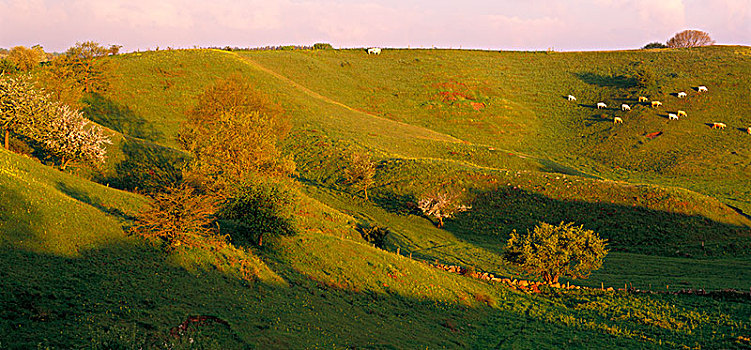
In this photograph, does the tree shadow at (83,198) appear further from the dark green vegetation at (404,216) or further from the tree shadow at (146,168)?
the tree shadow at (146,168)

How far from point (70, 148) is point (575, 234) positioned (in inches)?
2061

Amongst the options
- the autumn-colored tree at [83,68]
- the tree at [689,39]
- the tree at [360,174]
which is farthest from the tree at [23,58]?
the tree at [689,39]

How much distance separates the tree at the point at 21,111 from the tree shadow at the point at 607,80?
153 m

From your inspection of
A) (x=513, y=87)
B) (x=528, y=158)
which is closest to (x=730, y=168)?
(x=528, y=158)

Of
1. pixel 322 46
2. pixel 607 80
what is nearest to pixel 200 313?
pixel 607 80

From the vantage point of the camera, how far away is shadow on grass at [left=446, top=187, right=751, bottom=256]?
190ft

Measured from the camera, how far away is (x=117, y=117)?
83.2 metres

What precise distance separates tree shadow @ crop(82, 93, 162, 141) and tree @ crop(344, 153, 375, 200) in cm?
3637

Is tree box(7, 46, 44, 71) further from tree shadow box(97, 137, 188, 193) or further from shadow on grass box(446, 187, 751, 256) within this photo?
shadow on grass box(446, 187, 751, 256)

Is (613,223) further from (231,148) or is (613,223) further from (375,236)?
(231,148)

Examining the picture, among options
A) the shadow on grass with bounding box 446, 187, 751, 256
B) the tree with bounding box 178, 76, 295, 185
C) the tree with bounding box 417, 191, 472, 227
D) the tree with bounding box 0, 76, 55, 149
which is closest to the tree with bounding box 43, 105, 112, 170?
the tree with bounding box 0, 76, 55, 149

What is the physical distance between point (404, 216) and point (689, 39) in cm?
19375

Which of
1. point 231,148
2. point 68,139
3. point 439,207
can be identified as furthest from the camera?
point 439,207

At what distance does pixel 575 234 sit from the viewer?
46.0 m
